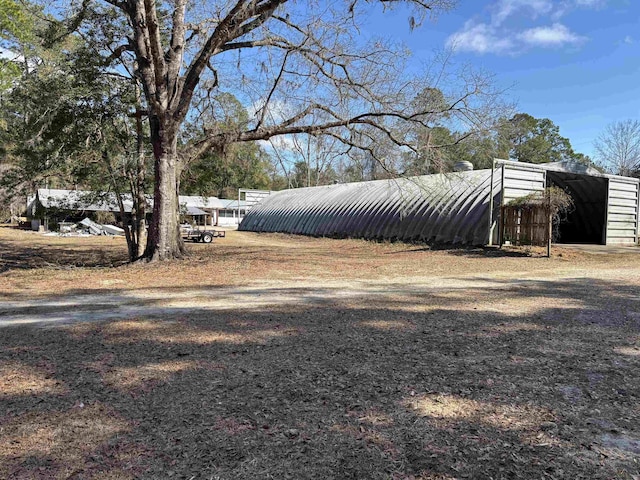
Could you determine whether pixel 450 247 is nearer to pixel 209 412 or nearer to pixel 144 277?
pixel 144 277

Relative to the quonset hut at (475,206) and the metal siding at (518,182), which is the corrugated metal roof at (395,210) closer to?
the quonset hut at (475,206)

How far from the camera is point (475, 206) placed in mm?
21406

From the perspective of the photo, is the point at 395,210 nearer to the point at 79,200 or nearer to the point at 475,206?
the point at 475,206

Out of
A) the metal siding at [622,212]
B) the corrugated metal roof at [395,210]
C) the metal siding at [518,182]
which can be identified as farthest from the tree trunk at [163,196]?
the metal siding at [622,212]

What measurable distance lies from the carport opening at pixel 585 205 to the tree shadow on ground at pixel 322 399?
20.3 meters

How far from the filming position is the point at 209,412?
3.36m

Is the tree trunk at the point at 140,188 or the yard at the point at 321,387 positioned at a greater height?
the tree trunk at the point at 140,188

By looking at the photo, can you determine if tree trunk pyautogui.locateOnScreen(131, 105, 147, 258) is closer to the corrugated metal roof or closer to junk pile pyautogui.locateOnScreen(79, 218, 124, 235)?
the corrugated metal roof

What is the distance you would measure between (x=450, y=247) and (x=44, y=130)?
1613cm

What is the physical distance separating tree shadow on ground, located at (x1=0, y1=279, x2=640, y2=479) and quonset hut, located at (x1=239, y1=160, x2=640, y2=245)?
1091cm

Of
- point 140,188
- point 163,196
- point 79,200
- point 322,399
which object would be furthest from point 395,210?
point 322,399

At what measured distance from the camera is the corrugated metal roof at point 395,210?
69.4 ft

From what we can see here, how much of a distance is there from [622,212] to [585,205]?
2.31 meters

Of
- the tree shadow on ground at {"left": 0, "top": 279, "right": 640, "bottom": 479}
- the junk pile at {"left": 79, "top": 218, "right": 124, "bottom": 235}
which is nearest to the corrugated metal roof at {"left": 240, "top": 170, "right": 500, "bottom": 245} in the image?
the tree shadow on ground at {"left": 0, "top": 279, "right": 640, "bottom": 479}
